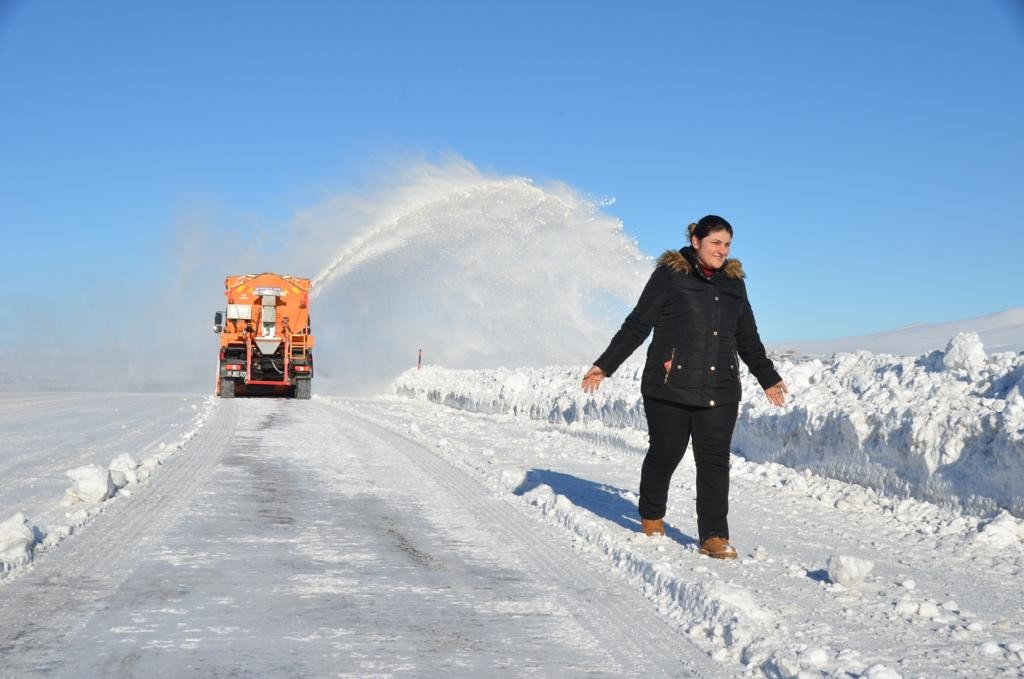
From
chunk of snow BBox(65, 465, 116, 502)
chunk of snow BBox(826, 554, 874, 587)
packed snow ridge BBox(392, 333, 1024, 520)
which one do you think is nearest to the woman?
chunk of snow BBox(826, 554, 874, 587)

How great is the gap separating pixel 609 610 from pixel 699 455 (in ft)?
5.49

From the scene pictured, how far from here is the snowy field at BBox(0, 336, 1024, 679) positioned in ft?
11.7

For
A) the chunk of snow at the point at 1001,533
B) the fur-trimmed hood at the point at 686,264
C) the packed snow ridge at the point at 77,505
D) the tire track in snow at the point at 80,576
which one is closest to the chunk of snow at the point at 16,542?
the packed snow ridge at the point at 77,505

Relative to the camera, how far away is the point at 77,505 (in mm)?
6703

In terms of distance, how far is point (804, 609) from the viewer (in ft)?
14.0

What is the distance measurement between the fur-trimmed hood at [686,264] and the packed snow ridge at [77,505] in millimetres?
→ 3824

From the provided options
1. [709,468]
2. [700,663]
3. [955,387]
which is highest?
[955,387]

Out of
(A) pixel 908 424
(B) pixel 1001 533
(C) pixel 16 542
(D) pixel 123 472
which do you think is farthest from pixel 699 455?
(D) pixel 123 472

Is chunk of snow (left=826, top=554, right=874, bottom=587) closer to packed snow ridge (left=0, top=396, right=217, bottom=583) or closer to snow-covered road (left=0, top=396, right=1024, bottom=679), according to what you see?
snow-covered road (left=0, top=396, right=1024, bottom=679)

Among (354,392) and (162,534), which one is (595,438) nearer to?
(162,534)

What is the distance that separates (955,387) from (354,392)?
3223 cm

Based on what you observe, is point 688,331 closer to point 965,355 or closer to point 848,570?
point 848,570

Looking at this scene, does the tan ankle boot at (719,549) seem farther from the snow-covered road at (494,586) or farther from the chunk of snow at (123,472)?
the chunk of snow at (123,472)

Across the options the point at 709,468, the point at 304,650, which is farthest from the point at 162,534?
the point at 709,468
